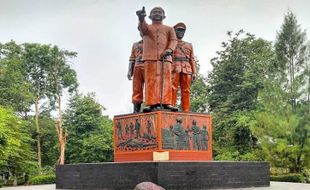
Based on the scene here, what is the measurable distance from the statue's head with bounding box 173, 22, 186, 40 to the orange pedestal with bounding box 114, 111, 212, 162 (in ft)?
6.89

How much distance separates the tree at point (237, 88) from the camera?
2511 cm

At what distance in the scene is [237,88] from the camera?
1019 inches

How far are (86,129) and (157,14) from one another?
1769cm

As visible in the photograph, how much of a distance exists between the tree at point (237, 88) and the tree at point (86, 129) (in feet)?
19.7

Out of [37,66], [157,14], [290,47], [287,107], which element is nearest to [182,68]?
[157,14]

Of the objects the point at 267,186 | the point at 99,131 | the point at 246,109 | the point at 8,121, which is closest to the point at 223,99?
the point at 246,109

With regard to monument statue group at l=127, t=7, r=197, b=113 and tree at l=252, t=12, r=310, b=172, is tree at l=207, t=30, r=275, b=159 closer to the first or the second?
tree at l=252, t=12, r=310, b=172

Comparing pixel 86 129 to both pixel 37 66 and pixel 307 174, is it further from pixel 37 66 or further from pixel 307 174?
pixel 307 174

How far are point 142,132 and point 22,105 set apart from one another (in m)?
→ 19.9

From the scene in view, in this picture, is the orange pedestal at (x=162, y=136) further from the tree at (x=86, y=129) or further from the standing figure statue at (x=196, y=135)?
the tree at (x=86, y=129)

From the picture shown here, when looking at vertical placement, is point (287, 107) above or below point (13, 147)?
above

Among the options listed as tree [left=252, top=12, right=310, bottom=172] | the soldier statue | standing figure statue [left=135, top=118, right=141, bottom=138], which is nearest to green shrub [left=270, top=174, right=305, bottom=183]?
tree [left=252, top=12, right=310, bottom=172]

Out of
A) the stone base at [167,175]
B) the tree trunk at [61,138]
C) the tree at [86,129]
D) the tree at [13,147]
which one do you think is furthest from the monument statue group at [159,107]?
the tree trunk at [61,138]

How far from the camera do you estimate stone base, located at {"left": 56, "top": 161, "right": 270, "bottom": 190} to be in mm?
9938
